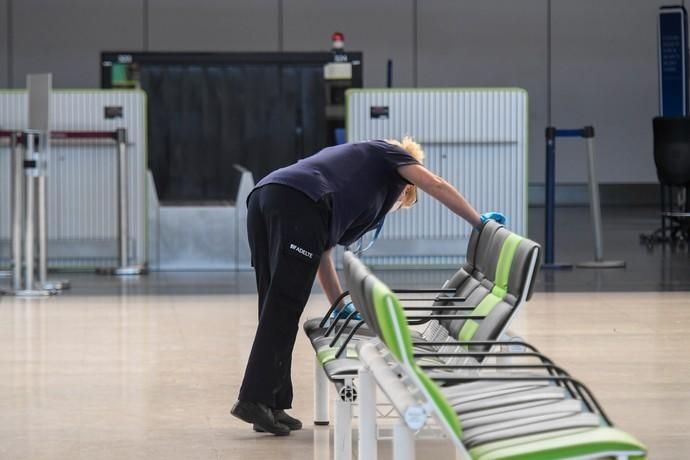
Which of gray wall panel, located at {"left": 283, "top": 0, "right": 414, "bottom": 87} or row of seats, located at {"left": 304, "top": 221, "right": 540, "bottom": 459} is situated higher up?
gray wall panel, located at {"left": 283, "top": 0, "right": 414, "bottom": 87}

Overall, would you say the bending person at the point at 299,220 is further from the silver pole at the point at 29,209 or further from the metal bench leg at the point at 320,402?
the silver pole at the point at 29,209

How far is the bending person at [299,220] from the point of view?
5078 millimetres

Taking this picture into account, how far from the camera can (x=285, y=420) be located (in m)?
5.38

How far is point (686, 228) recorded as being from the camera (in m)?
15.5

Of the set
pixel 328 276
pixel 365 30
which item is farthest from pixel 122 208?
pixel 365 30

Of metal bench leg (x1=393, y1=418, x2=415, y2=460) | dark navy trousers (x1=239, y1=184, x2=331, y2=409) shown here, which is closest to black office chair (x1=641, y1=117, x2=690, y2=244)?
dark navy trousers (x1=239, y1=184, x2=331, y2=409)

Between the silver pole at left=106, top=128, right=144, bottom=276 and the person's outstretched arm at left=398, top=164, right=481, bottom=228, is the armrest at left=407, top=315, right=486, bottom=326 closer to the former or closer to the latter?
the person's outstretched arm at left=398, top=164, right=481, bottom=228

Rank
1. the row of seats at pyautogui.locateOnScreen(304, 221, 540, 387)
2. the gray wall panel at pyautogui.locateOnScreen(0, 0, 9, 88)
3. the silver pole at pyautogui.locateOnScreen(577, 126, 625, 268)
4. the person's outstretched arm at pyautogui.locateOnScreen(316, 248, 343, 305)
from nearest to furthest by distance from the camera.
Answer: the row of seats at pyautogui.locateOnScreen(304, 221, 540, 387), the person's outstretched arm at pyautogui.locateOnScreen(316, 248, 343, 305), the silver pole at pyautogui.locateOnScreen(577, 126, 625, 268), the gray wall panel at pyautogui.locateOnScreen(0, 0, 9, 88)

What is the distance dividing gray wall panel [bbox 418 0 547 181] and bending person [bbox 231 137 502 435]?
16.3m

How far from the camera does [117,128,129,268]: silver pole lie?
465 inches

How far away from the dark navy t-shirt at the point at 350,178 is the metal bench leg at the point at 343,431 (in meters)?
0.84

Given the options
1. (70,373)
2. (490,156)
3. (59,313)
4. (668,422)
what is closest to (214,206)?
(490,156)

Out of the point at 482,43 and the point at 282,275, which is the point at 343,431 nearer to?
the point at 282,275

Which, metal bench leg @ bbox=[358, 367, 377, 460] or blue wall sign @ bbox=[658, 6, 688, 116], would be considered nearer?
metal bench leg @ bbox=[358, 367, 377, 460]
